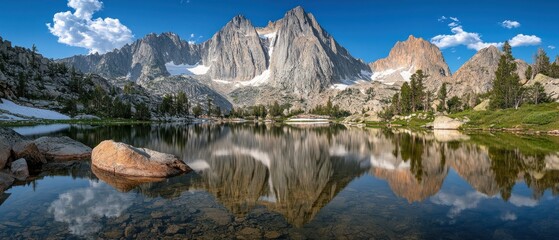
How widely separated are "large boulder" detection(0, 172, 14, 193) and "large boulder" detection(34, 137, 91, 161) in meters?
10.7

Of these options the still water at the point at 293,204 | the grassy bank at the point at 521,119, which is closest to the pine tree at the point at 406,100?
the grassy bank at the point at 521,119

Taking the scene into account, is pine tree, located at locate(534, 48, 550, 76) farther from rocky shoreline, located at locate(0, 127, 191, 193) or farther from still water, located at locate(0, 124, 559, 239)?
rocky shoreline, located at locate(0, 127, 191, 193)

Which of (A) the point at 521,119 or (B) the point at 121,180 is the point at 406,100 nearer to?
(A) the point at 521,119

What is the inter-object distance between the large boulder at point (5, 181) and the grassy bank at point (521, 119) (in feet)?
333

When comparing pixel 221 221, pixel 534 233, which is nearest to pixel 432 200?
pixel 534 233

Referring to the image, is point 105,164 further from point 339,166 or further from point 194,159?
point 339,166

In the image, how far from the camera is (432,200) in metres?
19.2

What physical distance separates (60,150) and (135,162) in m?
14.0

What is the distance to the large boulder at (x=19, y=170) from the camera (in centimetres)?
2405

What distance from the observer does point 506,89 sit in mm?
125188

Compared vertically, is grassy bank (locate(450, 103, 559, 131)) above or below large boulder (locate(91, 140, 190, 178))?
above

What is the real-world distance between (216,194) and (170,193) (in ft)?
9.55

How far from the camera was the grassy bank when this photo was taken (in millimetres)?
81812

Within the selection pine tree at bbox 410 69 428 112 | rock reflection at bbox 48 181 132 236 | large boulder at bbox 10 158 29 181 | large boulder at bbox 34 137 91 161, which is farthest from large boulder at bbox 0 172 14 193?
pine tree at bbox 410 69 428 112
